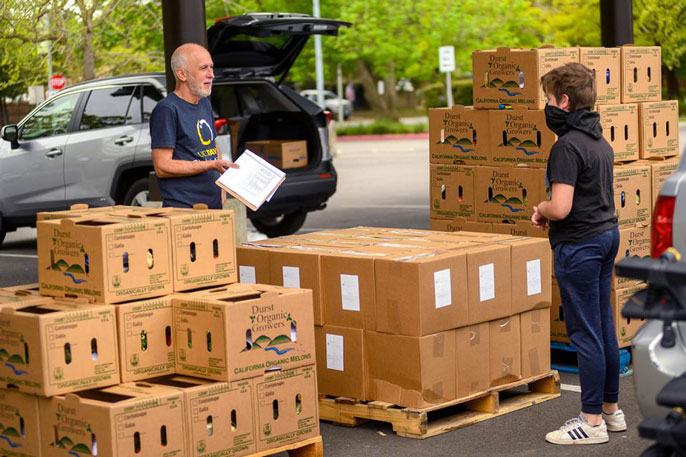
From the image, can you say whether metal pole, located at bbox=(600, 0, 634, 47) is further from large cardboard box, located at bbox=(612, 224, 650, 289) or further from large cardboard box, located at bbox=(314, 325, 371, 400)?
large cardboard box, located at bbox=(314, 325, 371, 400)

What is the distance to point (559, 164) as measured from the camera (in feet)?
Answer: 18.7

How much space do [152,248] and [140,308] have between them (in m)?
0.30

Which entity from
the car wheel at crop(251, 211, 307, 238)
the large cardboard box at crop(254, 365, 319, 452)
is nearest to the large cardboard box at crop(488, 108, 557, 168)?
the large cardboard box at crop(254, 365, 319, 452)

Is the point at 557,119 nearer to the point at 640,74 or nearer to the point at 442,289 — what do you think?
the point at 442,289

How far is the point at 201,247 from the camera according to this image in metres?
5.77

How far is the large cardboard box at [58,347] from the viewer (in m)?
5.14

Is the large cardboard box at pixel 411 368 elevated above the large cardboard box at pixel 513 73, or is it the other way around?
the large cardboard box at pixel 513 73

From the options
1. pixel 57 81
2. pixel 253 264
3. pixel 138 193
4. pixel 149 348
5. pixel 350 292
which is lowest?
pixel 149 348

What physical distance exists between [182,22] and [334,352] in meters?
3.24

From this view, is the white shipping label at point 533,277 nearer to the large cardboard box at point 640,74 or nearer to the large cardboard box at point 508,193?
the large cardboard box at point 508,193

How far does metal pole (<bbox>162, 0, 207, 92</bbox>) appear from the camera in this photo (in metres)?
8.49

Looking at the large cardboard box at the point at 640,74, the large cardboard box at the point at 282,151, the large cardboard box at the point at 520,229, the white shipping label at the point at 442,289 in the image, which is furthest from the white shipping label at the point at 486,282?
the large cardboard box at the point at 282,151

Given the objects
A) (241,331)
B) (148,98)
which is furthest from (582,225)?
(148,98)

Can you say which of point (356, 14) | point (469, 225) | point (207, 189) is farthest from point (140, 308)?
point (356, 14)
